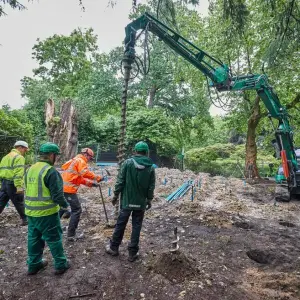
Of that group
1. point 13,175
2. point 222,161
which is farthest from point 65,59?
point 13,175

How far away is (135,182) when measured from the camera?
4.32 meters

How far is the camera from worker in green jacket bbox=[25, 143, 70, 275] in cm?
369

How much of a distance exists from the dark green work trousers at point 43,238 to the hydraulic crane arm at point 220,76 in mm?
3664

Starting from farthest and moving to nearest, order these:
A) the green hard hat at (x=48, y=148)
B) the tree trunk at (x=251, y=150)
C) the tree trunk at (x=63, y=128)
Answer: the tree trunk at (x=63, y=128) → the tree trunk at (x=251, y=150) → the green hard hat at (x=48, y=148)

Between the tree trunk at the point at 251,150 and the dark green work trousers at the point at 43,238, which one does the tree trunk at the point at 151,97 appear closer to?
the tree trunk at the point at 251,150

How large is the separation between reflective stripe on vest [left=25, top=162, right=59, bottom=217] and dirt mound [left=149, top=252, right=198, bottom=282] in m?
1.65

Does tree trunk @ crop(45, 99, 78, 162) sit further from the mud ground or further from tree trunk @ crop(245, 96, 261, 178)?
tree trunk @ crop(245, 96, 261, 178)

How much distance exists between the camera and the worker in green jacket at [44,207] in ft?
12.1

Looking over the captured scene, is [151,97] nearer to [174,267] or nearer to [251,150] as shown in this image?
[251,150]

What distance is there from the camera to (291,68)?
12.7 m

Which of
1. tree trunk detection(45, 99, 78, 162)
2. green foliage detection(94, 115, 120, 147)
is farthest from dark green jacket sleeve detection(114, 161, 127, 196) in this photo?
green foliage detection(94, 115, 120, 147)

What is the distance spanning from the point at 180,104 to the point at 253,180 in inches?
422

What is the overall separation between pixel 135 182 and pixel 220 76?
15.6 feet

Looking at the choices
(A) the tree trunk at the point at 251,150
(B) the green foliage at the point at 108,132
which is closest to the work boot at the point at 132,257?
(A) the tree trunk at the point at 251,150
